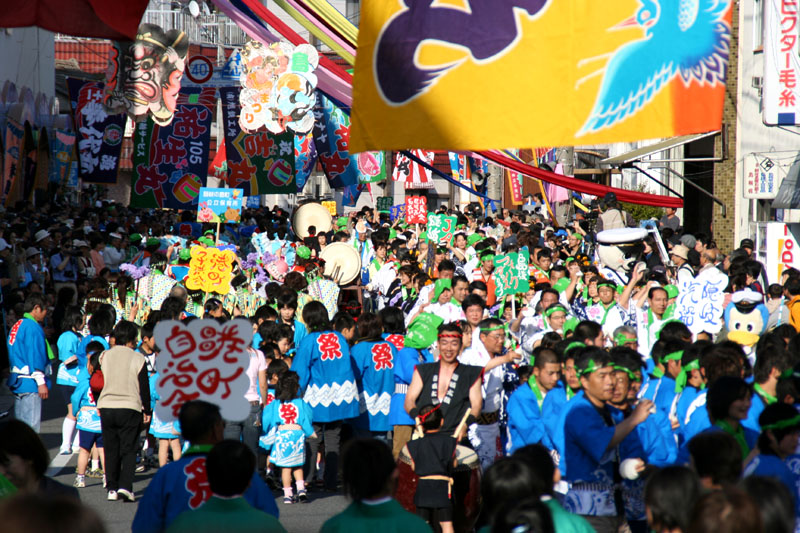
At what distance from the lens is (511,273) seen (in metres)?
11.8

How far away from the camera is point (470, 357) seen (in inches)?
349

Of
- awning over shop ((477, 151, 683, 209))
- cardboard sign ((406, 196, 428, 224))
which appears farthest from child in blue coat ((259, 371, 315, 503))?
cardboard sign ((406, 196, 428, 224))

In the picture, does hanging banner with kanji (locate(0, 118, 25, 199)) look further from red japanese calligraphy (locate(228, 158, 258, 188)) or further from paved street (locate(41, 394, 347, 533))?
paved street (locate(41, 394, 347, 533))

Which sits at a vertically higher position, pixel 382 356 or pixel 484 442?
pixel 382 356

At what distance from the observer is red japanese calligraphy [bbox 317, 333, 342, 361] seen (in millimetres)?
9539

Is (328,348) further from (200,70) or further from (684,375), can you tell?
(200,70)

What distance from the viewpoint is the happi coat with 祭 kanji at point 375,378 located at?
9.89 meters

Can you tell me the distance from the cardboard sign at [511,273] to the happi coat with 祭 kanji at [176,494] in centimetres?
706

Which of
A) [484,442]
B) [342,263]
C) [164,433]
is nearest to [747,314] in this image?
[484,442]

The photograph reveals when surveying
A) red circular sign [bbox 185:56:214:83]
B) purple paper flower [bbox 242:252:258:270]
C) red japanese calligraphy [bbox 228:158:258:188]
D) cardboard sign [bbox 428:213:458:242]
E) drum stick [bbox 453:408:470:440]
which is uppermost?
red circular sign [bbox 185:56:214:83]

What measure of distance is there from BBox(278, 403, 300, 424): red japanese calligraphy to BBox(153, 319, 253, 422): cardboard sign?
3.38 metres

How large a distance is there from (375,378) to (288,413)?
1.01m

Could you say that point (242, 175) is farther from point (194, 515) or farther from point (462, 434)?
point (194, 515)

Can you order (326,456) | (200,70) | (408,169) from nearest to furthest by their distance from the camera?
(326,456) → (200,70) → (408,169)
